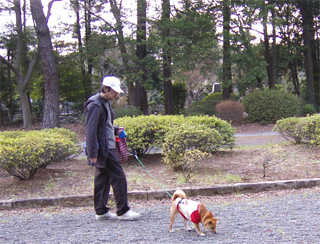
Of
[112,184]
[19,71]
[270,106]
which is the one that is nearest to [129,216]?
[112,184]

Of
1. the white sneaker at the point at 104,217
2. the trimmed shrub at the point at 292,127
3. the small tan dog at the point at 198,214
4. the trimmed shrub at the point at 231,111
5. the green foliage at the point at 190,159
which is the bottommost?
the white sneaker at the point at 104,217

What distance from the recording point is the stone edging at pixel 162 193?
571 centimetres

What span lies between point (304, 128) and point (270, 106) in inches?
413

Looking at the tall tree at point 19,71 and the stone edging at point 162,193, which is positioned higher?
the tall tree at point 19,71

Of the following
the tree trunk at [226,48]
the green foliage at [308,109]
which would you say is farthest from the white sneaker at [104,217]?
the green foliage at [308,109]

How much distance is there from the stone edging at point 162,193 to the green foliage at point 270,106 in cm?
1349

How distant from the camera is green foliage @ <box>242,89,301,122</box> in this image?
1919cm

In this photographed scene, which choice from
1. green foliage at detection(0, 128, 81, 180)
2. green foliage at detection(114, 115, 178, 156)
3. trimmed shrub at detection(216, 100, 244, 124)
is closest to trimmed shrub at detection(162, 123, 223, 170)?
green foliage at detection(114, 115, 178, 156)

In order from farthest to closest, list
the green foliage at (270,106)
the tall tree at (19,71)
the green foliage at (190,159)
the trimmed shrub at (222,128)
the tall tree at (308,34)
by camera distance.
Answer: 1. the tall tree at (308,34)
2. the tall tree at (19,71)
3. the green foliage at (270,106)
4. the trimmed shrub at (222,128)
5. the green foliage at (190,159)

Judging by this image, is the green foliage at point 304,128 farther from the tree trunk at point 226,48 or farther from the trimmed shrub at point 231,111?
the tree trunk at point 226,48

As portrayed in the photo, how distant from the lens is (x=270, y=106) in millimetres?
19203

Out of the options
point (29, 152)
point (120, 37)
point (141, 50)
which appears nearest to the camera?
point (29, 152)

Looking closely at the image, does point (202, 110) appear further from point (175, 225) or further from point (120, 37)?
point (175, 225)

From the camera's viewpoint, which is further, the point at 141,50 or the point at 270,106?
the point at 141,50
